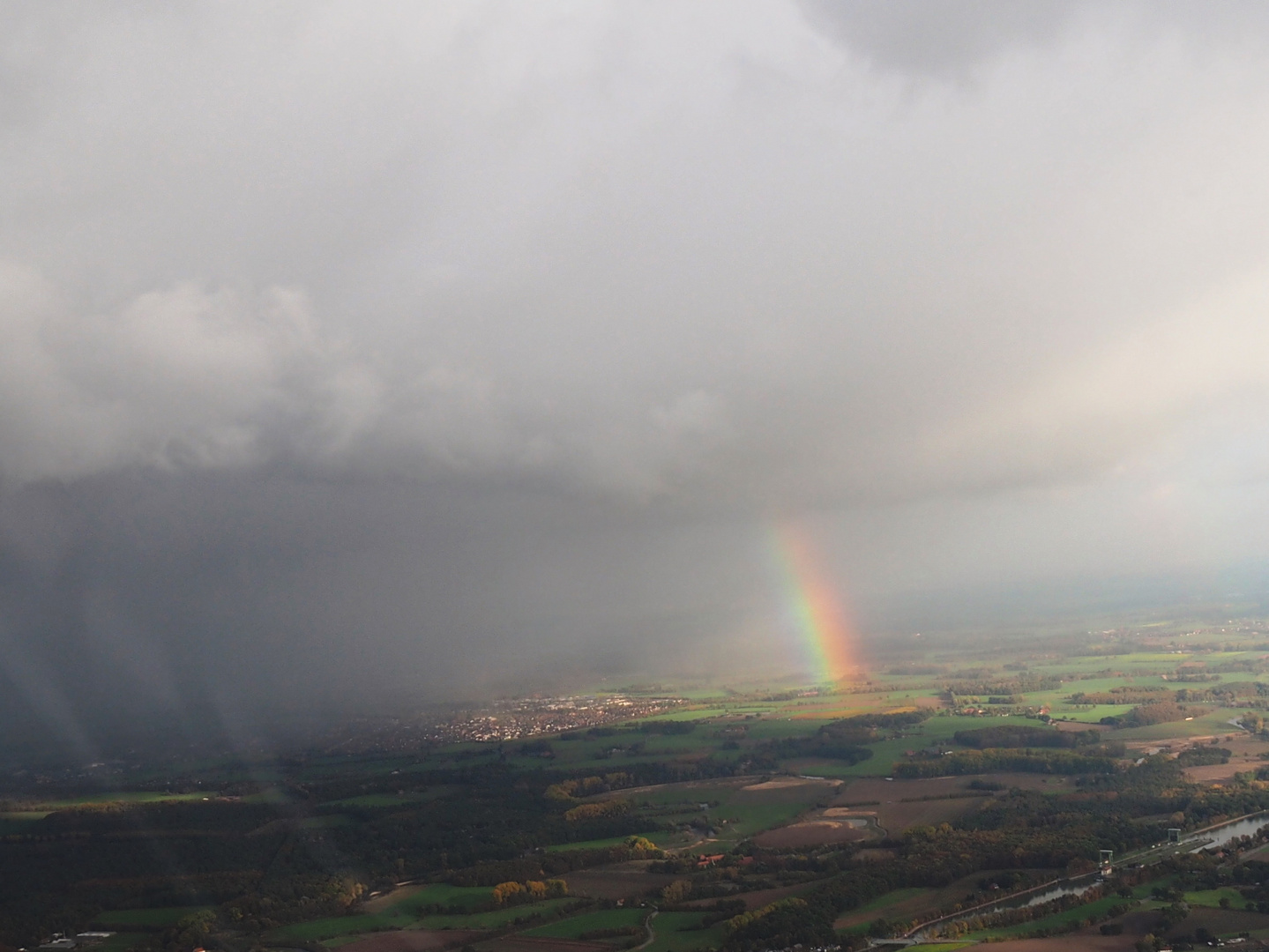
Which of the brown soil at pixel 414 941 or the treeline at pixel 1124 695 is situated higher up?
the brown soil at pixel 414 941

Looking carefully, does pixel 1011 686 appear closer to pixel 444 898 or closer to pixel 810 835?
pixel 810 835

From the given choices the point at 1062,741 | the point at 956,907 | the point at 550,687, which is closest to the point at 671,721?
the point at 1062,741

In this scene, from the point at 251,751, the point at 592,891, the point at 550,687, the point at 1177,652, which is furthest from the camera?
the point at 550,687

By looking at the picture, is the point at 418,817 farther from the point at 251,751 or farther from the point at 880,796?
the point at 251,751

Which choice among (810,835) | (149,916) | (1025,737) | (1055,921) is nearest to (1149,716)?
(1025,737)

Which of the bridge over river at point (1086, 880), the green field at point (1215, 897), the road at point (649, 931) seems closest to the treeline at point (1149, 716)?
the bridge over river at point (1086, 880)

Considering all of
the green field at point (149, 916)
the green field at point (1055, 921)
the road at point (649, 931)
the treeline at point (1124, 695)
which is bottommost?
the green field at point (1055, 921)

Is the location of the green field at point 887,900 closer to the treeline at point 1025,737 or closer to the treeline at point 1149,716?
the treeline at point 1025,737
